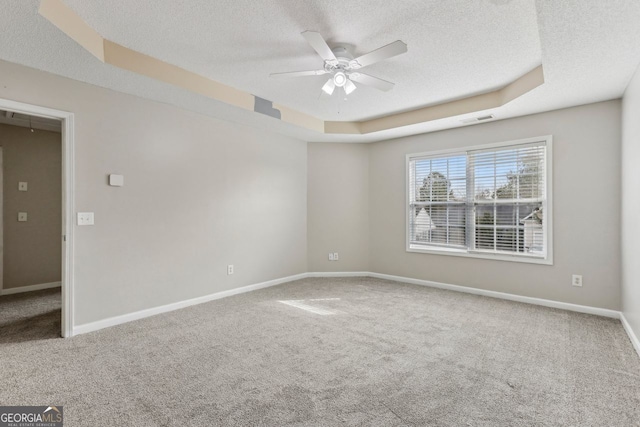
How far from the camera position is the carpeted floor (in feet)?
5.97

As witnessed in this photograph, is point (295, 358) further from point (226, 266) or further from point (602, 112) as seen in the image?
point (602, 112)

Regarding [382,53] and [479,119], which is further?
[479,119]

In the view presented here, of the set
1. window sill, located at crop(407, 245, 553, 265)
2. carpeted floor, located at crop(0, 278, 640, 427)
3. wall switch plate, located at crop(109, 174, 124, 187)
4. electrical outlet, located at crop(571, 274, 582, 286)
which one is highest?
wall switch plate, located at crop(109, 174, 124, 187)

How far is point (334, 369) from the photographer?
2.32 meters

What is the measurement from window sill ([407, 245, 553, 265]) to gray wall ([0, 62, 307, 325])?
88.3 inches

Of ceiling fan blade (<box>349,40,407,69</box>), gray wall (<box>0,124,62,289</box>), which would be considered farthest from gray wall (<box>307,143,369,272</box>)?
gray wall (<box>0,124,62,289</box>)

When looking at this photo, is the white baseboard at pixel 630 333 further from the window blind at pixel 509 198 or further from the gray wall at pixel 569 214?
the window blind at pixel 509 198

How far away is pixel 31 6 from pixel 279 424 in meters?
2.84

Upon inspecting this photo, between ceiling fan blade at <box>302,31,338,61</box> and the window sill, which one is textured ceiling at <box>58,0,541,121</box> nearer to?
ceiling fan blade at <box>302,31,338,61</box>

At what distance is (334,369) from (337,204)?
356cm

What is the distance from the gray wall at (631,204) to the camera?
2.64 m

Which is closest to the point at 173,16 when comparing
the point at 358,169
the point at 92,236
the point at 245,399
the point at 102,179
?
the point at 102,179

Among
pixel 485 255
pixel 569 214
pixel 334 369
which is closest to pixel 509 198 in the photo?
pixel 569 214

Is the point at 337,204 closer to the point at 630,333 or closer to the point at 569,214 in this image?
the point at 569,214
